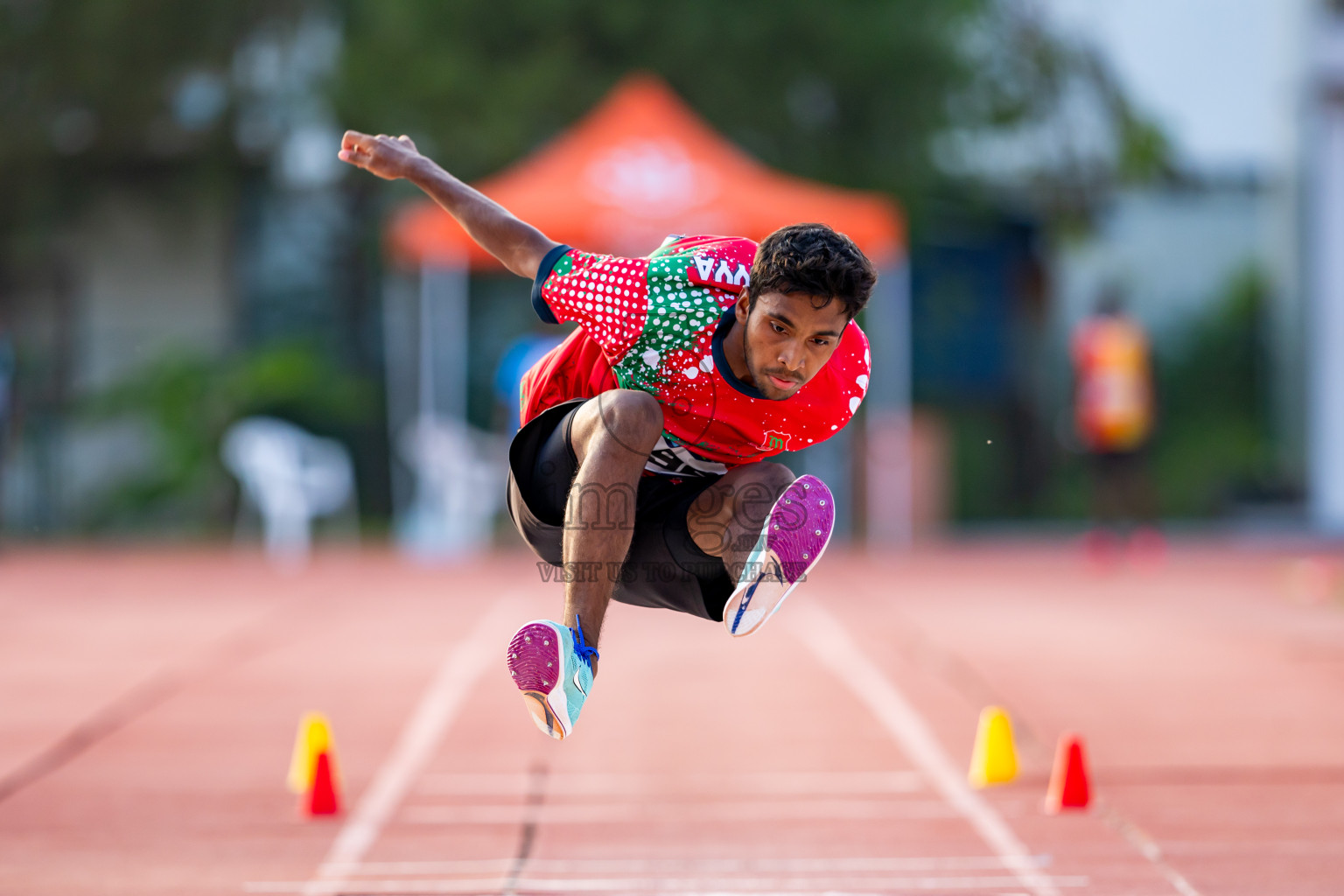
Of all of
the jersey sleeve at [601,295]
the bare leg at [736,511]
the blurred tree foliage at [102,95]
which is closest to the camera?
the jersey sleeve at [601,295]

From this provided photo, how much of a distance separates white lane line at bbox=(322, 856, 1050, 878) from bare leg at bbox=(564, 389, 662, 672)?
1.19 metres

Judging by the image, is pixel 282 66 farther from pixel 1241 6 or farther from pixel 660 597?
pixel 660 597

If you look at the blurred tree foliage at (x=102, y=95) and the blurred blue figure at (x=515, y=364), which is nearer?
the blurred blue figure at (x=515, y=364)

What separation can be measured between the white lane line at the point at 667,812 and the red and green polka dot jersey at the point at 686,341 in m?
1.75

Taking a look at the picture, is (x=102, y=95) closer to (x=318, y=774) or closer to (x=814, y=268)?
(x=318, y=774)

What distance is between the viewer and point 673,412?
3.80 m

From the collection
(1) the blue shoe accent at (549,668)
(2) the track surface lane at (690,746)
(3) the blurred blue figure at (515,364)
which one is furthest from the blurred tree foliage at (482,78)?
(1) the blue shoe accent at (549,668)

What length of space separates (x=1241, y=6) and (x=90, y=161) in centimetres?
1267

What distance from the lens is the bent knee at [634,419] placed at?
3.56 metres

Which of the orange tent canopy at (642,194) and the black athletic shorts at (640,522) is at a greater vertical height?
the orange tent canopy at (642,194)

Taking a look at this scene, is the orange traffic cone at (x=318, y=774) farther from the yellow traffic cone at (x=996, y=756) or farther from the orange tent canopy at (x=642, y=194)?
the orange tent canopy at (x=642, y=194)

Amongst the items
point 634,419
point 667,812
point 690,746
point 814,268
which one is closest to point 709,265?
point 814,268

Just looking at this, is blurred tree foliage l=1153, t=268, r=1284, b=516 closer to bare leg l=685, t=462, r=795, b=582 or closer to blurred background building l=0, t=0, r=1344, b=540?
blurred background building l=0, t=0, r=1344, b=540

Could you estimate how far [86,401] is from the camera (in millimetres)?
16438
